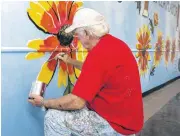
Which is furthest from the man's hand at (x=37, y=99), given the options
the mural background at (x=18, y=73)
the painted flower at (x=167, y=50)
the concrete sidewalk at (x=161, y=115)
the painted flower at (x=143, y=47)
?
the painted flower at (x=167, y=50)

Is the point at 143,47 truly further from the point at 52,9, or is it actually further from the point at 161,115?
the point at 52,9

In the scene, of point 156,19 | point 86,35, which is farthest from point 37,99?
point 156,19

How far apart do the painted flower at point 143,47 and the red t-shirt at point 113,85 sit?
8.84ft

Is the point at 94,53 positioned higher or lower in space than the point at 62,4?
lower

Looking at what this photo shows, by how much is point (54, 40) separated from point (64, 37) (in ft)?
0.45

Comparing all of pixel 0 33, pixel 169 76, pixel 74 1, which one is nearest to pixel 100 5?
pixel 74 1

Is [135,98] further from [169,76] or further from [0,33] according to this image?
[169,76]

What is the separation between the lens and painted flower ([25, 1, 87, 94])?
214cm

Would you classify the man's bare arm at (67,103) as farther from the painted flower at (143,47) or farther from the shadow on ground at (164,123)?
the painted flower at (143,47)

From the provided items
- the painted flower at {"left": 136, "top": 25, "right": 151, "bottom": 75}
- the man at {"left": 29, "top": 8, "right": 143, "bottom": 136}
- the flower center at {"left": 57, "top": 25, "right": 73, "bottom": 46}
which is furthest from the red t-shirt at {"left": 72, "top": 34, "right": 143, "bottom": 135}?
the painted flower at {"left": 136, "top": 25, "right": 151, "bottom": 75}

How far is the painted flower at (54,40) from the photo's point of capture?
2.14 meters

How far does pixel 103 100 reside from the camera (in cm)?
173

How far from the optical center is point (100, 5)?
3098mm

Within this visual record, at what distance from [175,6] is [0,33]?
19.5 feet
